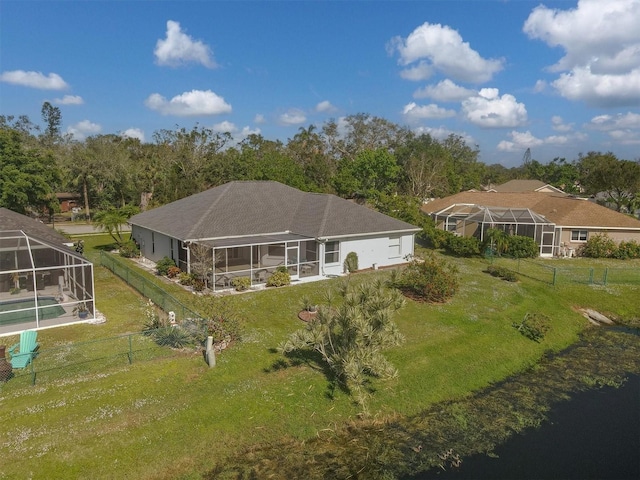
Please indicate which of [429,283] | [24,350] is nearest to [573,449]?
[429,283]

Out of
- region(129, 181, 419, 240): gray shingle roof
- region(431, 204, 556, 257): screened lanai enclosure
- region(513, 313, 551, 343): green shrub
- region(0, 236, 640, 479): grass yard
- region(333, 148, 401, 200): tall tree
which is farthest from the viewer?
region(333, 148, 401, 200): tall tree

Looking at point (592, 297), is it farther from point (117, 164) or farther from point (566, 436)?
point (117, 164)

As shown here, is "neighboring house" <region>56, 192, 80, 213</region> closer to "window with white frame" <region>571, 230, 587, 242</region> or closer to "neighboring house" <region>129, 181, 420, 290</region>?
"neighboring house" <region>129, 181, 420, 290</region>

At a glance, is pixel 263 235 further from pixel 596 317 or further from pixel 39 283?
pixel 596 317

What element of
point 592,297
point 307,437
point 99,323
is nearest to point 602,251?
point 592,297

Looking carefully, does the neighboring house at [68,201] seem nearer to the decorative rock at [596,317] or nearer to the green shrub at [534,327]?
the green shrub at [534,327]

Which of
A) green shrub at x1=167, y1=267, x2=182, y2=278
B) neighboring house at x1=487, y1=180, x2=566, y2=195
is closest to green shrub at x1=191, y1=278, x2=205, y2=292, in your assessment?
green shrub at x1=167, y1=267, x2=182, y2=278
